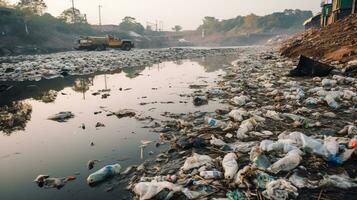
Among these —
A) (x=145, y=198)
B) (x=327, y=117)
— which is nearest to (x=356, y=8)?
(x=327, y=117)

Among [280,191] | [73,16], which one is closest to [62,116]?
[280,191]

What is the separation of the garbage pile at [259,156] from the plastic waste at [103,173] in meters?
0.18

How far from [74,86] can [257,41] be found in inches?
3597

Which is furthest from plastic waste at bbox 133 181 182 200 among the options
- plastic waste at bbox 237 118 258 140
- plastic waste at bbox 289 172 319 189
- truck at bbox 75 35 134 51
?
truck at bbox 75 35 134 51

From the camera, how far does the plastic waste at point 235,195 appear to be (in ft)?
7.32

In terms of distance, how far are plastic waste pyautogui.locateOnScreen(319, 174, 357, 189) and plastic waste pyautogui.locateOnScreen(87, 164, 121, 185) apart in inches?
76.1

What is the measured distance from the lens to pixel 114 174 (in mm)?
2943

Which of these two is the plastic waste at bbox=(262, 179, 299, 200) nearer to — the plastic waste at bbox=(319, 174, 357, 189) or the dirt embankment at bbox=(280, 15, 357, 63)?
the plastic waste at bbox=(319, 174, 357, 189)

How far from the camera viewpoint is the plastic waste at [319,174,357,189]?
2329 mm

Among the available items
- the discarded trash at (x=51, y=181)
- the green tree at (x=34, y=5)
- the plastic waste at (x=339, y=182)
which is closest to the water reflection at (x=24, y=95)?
the discarded trash at (x=51, y=181)

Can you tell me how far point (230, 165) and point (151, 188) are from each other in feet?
2.57

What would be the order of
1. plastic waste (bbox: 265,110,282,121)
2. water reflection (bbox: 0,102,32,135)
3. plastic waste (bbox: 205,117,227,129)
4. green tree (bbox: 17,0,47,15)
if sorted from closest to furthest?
plastic waste (bbox: 205,117,227,129) → plastic waste (bbox: 265,110,282,121) → water reflection (bbox: 0,102,32,135) → green tree (bbox: 17,0,47,15)

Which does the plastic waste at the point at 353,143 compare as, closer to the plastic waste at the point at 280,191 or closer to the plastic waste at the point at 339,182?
the plastic waste at the point at 339,182

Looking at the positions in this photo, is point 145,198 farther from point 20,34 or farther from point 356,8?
point 20,34
